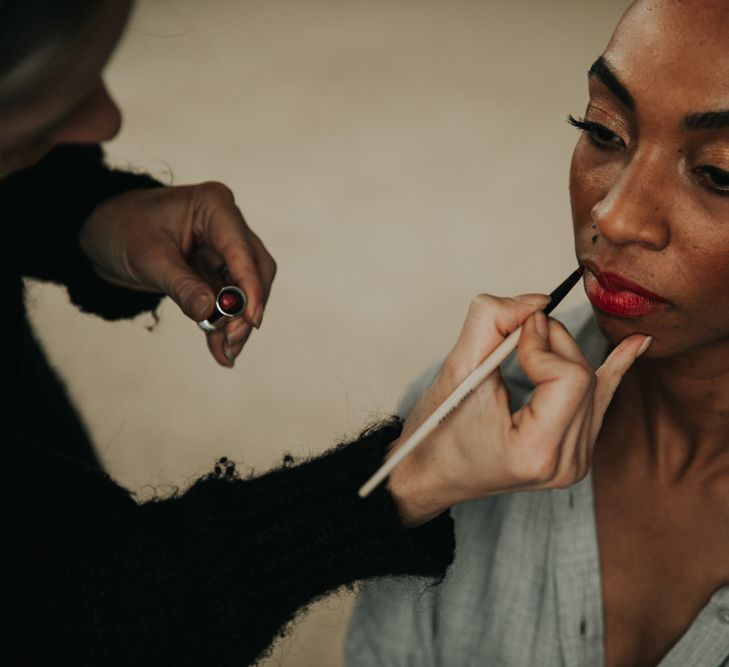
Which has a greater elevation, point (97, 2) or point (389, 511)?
point (97, 2)

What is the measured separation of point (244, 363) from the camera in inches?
87.9

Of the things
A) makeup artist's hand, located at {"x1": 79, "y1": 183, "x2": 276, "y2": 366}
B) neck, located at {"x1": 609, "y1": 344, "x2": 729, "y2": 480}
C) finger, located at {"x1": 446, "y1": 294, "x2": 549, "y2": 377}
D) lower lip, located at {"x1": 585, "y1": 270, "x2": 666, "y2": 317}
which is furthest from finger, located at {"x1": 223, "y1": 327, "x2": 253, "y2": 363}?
neck, located at {"x1": 609, "y1": 344, "x2": 729, "y2": 480}

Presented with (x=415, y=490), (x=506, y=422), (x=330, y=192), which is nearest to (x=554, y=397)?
(x=506, y=422)

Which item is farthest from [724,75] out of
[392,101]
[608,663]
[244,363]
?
[392,101]

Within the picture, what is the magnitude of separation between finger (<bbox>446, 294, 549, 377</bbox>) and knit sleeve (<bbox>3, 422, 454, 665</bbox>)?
118 millimetres

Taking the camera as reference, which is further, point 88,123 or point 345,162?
point 345,162

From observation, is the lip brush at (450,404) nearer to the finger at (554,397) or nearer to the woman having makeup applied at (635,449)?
the finger at (554,397)

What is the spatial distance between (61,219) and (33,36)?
→ 62 cm

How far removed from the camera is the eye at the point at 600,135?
0.89 metres

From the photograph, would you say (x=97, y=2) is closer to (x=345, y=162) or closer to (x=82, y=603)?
(x=82, y=603)

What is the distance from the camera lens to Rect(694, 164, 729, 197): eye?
810mm

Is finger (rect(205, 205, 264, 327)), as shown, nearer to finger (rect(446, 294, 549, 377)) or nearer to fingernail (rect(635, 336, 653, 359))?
finger (rect(446, 294, 549, 377))

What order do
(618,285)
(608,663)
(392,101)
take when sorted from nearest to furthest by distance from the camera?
1. (618,285)
2. (608,663)
3. (392,101)

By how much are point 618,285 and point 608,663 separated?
472mm
